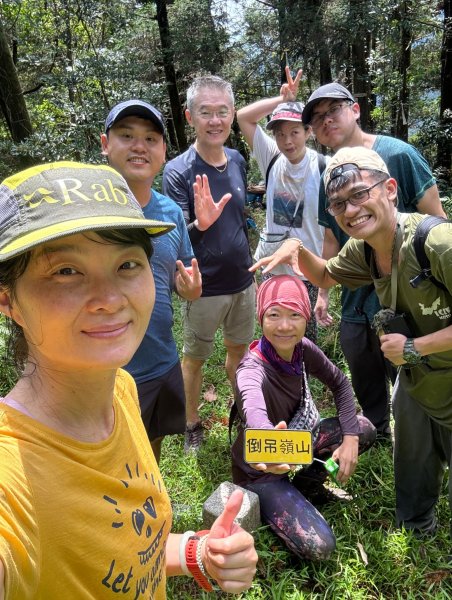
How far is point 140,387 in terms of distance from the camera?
2258 mm

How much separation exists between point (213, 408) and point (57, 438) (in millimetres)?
3095

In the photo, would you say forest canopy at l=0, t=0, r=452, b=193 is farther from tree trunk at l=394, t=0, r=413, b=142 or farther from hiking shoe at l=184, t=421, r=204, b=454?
hiking shoe at l=184, t=421, r=204, b=454

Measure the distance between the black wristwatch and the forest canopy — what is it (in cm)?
574

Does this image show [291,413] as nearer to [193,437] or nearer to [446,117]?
[193,437]

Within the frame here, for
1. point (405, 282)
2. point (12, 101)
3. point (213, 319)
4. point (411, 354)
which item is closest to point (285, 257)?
point (405, 282)

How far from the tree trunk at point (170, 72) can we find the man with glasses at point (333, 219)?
28.6 feet

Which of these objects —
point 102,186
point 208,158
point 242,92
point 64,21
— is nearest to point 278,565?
point 102,186

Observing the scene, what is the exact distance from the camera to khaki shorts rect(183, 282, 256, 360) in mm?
3293

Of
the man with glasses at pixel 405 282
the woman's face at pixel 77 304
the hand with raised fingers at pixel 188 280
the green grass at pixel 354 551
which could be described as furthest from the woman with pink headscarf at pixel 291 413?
the woman's face at pixel 77 304

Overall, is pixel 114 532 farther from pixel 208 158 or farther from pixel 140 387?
pixel 208 158

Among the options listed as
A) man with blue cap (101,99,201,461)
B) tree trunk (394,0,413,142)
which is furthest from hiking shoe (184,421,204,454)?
tree trunk (394,0,413,142)

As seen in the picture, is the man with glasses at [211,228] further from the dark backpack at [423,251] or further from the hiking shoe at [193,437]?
the dark backpack at [423,251]

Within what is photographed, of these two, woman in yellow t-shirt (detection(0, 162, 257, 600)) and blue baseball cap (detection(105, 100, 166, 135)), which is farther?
blue baseball cap (detection(105, 100, 166, 135))

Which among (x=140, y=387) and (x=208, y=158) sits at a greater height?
(x=208, y=158)
